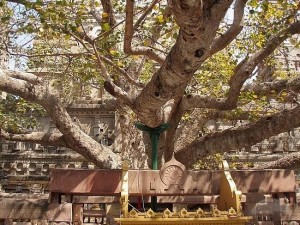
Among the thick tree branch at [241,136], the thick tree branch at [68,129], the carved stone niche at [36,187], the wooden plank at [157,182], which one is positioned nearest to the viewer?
the wooden plank at [157,182]

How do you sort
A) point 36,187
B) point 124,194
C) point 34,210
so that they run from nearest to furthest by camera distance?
point 124,194 → point 34,210 → point 36,187

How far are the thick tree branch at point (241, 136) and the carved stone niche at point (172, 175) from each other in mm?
2705

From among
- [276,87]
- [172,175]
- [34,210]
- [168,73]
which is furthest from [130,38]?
[276,87]

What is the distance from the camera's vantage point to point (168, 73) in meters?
5.08

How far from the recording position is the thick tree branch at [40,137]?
8.65 meters

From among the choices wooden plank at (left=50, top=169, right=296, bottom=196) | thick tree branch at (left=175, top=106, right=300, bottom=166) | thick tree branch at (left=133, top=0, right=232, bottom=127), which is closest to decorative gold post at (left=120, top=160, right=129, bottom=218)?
wooden plank at (left=50, top=169, right=296, bottom=196)

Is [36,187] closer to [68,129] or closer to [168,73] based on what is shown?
[68,129]

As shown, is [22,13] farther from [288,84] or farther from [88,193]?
[288,84]

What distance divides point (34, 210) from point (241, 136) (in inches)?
160

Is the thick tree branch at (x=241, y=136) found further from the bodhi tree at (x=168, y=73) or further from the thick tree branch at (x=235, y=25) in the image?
the thick tree branch at (x=235, y=25)

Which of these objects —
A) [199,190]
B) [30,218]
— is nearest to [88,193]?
[30,218]

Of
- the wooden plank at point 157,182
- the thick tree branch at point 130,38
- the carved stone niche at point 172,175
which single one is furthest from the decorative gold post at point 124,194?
the thick tree branch at point 130,38

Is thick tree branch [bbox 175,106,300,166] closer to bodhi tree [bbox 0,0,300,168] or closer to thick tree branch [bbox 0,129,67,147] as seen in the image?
bodhi tree [bbox 0,0,300,168]

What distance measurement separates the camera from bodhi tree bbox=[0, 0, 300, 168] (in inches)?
198
